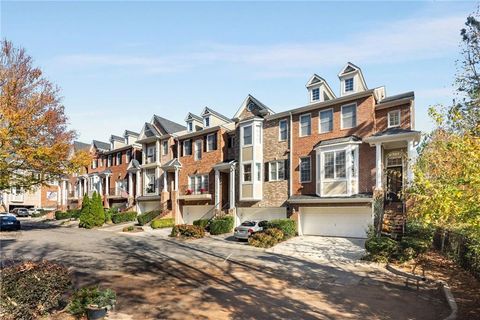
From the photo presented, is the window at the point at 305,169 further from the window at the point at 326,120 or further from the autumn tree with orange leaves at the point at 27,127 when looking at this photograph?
the autumn tree with orange leaves at the point at 27,127

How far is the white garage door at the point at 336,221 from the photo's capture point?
23266 millimetres

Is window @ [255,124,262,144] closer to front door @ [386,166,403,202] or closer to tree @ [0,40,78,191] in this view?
front door @ [386,166,403,202]

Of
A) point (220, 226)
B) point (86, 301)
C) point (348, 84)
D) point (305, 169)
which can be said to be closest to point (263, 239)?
point (220, 226)

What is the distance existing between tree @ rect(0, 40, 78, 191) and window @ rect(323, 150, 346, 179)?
64.5ft

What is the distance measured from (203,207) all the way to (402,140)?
19.9 m

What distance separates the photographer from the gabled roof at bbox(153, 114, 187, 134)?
40.3 meters

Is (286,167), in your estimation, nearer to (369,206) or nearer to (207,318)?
(369,206)

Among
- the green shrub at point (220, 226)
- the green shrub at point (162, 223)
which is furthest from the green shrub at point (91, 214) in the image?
the green shrub at point (220, 226)

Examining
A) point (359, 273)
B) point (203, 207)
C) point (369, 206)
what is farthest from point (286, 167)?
point (359, 273)

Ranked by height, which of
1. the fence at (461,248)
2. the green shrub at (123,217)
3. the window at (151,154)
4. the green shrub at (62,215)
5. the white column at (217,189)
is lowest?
the green shrub at (62,215)

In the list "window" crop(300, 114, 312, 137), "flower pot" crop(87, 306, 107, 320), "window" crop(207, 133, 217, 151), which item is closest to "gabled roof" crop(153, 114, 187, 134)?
"window" crop(207, 133, 217, 151)

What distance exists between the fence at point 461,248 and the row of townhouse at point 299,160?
3194mm

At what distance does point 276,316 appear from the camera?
9.55 metres

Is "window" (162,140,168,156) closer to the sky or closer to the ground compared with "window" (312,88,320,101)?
closer to the ground
